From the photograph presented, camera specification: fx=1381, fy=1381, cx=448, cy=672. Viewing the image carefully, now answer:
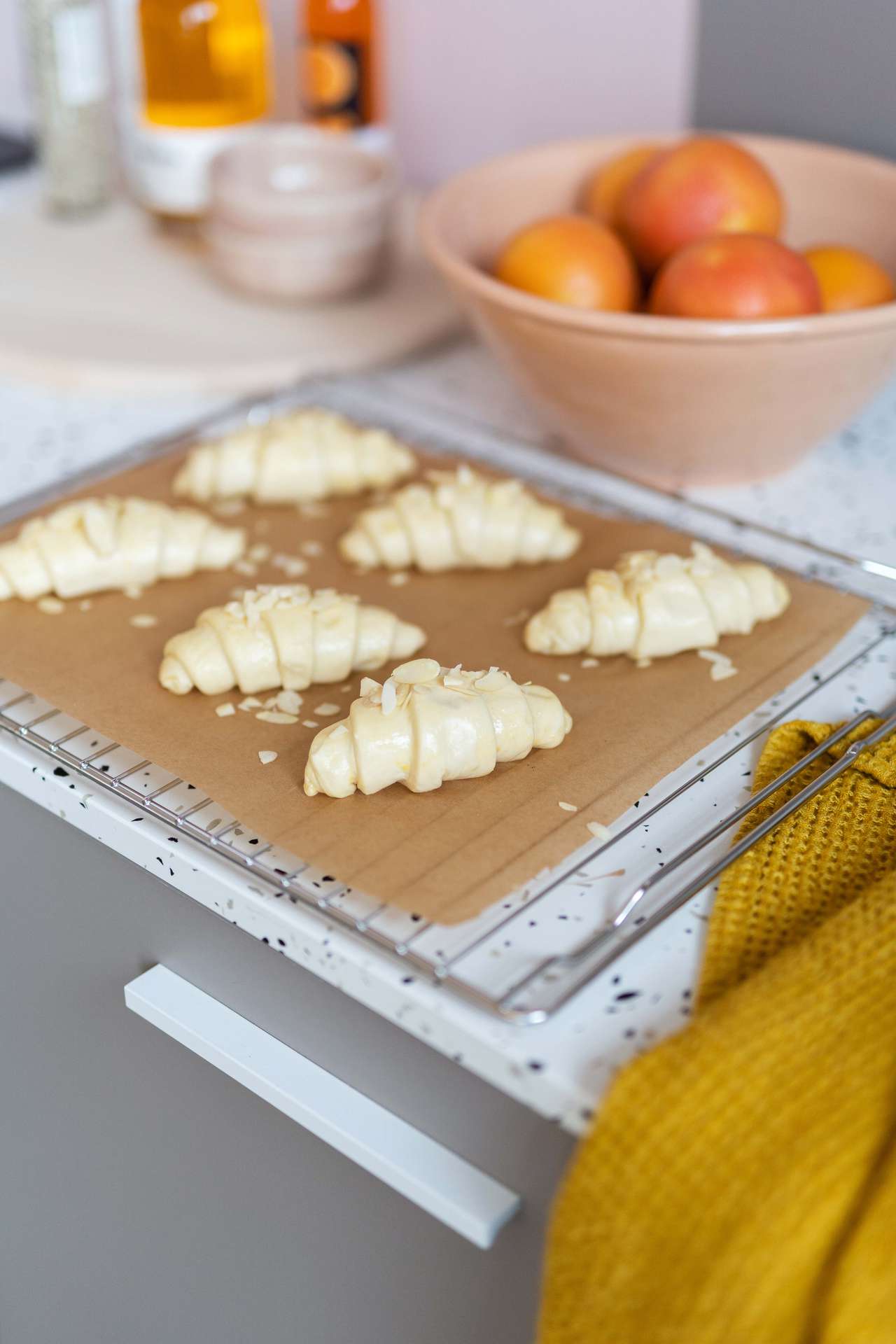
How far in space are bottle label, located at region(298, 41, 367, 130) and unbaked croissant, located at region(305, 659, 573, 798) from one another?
2.80ft

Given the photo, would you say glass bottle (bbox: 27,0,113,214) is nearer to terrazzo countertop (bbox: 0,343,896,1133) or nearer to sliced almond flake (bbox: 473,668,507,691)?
terrazzo countertop (bbox: 0,343,896,1133)

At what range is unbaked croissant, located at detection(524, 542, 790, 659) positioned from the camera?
80 cm

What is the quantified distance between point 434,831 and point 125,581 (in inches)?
12.4

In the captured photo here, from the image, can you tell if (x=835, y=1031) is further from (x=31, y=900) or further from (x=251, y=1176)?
(x=31, y=900)

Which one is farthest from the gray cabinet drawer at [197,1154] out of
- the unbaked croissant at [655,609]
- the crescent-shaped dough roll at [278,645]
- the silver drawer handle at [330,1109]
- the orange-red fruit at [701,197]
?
the orange-red fruit at [701,197]

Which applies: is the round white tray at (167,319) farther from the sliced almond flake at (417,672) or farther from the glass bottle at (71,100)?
the sliced almond flake at (417,672)

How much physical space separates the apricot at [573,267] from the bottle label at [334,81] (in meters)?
0.46

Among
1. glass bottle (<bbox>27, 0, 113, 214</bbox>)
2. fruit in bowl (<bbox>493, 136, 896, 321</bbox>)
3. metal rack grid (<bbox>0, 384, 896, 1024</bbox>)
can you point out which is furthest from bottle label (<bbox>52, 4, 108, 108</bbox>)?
metal rack grid (<bbox>0, 384, 896, 1024</bbox>)

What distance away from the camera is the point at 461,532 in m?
0.89

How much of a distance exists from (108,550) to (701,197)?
0.48 metres

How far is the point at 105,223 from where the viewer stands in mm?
1484

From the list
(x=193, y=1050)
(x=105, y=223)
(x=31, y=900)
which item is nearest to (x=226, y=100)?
(x=105, y=223)

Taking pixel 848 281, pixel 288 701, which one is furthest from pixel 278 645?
pixel 848 281

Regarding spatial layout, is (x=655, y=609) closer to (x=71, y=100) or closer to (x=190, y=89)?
(x=190, y=89)
